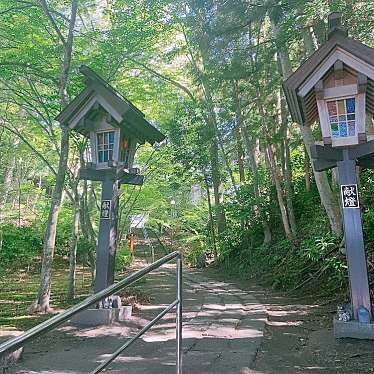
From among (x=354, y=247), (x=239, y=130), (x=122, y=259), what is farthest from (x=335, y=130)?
(x=122, y=259)

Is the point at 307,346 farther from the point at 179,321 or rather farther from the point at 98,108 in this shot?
the point at 98,108

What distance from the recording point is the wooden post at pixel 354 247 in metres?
4.12

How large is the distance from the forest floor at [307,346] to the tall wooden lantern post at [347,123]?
0.99 ft

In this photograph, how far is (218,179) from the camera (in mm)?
15227

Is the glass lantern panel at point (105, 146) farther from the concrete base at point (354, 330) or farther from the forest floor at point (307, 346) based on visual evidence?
the concrete base at point (354, 330)

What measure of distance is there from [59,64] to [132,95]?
2543 millimetres

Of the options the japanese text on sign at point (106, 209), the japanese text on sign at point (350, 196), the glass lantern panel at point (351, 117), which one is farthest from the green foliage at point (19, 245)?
the glass lantern panel at point (351, 117)

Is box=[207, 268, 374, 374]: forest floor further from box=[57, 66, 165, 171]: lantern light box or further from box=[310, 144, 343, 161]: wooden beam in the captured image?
box=[57, 66, 165, 171]: lantern light box

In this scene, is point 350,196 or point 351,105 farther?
point 351,105

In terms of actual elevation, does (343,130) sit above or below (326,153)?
above

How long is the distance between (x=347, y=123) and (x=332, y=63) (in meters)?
0.72

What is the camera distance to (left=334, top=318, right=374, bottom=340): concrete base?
395 centimetres

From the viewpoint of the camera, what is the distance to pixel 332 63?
4.38m

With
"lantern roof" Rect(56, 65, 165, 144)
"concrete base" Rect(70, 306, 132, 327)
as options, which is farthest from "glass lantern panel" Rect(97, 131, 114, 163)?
"concrete base" Rect(70, 306, 132, 327)
